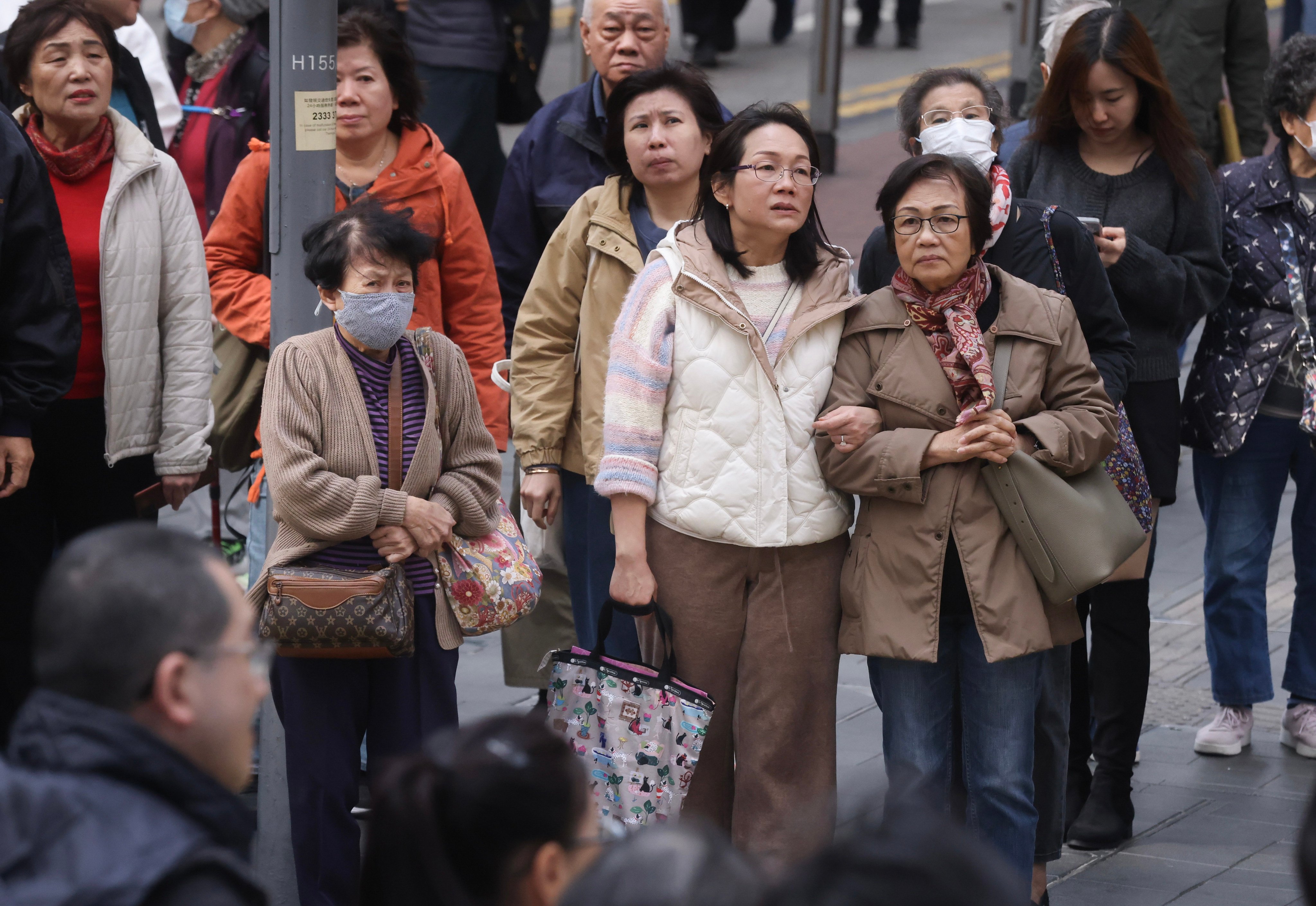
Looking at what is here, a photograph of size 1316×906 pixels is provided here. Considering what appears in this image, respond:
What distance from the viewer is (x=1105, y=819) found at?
15.1 feet

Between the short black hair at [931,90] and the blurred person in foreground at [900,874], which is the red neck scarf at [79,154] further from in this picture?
the blurred person in foreground at [900,874]

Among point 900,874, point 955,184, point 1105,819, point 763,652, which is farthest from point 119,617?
point 1105,819

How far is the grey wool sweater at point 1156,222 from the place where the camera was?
15.0ft

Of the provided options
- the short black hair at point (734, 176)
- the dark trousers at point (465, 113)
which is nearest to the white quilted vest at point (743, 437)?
the short black hair at point (734, 176)

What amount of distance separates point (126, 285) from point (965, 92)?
2.33 metres

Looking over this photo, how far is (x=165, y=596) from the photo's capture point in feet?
6.93

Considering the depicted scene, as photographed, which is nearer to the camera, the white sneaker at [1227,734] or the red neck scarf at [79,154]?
the red neck scarf at [79,154]

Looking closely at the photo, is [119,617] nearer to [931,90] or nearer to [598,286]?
[598,286]

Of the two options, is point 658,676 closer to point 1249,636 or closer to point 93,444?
point 93,444

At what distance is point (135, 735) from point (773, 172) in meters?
2.30

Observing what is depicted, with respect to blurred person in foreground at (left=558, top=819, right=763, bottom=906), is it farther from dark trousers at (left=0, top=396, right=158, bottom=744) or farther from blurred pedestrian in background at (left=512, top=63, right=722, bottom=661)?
dark trousers at (left=0, top=396, right=158, bottom=744)

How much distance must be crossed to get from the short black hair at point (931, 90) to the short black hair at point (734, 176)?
20.2 inches

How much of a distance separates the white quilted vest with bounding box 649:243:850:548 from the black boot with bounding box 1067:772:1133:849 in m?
1.35

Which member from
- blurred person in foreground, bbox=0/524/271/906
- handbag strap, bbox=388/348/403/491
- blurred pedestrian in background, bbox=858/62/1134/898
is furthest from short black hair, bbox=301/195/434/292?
blurred person in foreground, bbox=0/524/271/906
